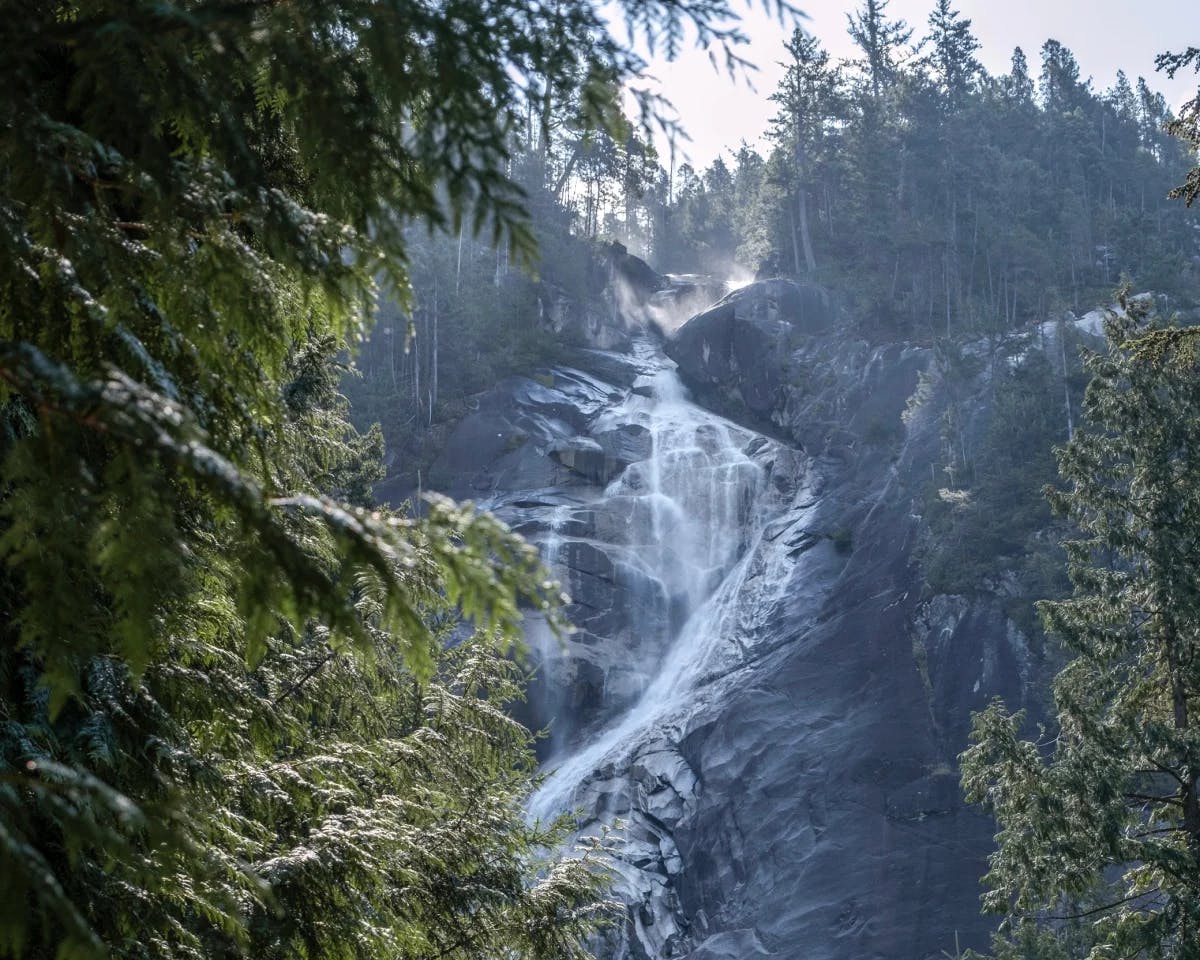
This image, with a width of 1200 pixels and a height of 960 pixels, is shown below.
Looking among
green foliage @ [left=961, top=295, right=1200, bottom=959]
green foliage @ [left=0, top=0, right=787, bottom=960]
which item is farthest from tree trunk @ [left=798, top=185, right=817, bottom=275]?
green foliage @ [left=0, top=0, right=787, bottom=960]

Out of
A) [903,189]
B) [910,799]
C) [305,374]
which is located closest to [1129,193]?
[903,189]

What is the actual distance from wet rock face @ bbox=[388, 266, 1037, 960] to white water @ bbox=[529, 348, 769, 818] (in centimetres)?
9

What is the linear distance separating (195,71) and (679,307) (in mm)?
50633

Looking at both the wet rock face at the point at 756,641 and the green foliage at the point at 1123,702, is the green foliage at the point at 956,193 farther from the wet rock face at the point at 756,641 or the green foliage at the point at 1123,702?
the green foliage at the point at 1123,702

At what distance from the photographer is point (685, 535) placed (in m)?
35.7

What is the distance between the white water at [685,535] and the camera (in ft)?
93.8

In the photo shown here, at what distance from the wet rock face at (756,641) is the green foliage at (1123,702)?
5647mm

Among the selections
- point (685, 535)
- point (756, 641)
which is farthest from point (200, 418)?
point (685, 535)

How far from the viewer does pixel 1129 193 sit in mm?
53844

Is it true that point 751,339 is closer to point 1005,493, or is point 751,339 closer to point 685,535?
point 685,535

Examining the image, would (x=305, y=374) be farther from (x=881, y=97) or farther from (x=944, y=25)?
(x=944, y=25)

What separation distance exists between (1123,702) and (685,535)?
23730mm

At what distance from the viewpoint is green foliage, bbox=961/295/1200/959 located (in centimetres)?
1090

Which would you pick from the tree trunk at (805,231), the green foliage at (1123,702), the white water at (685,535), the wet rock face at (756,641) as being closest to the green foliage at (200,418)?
the green foliage at (1123,702)
